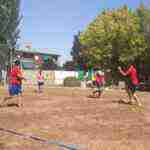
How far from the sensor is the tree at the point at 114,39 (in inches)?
2289

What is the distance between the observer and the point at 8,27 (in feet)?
166

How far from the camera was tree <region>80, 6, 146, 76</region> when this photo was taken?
2289 inches

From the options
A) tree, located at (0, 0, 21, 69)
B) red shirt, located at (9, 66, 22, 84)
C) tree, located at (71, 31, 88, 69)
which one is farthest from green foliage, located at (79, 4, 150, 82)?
red shirt, located at (9, 66, 22, 84)

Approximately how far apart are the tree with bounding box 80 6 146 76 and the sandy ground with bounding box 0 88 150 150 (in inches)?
1603

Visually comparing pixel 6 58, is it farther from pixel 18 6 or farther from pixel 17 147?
pixel 17 147

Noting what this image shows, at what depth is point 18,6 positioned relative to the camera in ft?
172

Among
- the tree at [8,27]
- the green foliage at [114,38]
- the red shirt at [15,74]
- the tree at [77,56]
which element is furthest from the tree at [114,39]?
the red shirt at [15,74]

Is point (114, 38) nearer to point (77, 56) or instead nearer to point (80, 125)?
point (77, 56)

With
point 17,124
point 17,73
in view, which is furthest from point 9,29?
point 17,124

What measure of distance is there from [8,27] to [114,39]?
17.9 metres

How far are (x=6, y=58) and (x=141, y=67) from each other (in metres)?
18.0

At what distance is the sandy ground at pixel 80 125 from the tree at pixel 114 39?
4071 cm

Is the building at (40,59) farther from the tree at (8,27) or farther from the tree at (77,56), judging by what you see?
the tree at (8,27)

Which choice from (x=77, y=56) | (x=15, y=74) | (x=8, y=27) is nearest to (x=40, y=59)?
(x=77, y=56)
